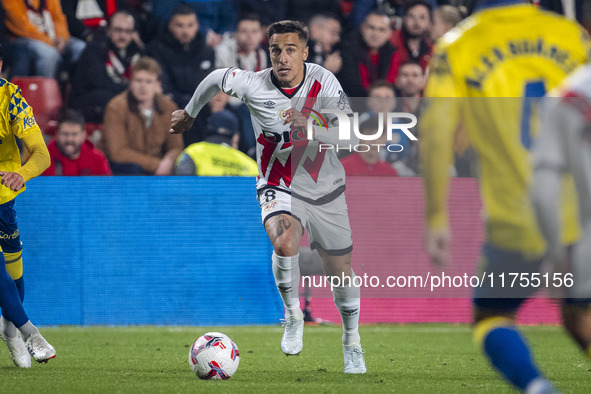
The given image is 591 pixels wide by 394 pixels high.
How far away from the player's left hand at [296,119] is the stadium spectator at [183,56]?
476cm

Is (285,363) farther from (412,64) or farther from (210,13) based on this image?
(210,13)

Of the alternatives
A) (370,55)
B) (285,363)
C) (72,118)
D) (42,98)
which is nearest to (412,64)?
(370,55)

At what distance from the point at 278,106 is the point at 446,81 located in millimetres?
3336

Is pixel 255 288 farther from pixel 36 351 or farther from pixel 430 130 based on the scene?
pixel 430 130

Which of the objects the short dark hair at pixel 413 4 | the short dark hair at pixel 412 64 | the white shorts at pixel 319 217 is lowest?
the white shorts at pixel 319 217

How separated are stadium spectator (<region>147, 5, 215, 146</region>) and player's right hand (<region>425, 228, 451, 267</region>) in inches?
324

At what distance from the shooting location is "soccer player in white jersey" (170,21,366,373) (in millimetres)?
6777

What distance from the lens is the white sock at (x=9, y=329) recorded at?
6676 mm

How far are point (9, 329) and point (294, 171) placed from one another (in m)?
2.36

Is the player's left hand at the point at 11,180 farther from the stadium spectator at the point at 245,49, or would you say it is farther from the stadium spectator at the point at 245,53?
the stadium spectator at the point at 245,49

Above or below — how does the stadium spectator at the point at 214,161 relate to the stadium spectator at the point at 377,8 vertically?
below

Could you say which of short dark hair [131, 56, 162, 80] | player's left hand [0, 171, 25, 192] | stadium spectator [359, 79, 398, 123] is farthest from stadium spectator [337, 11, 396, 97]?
player's left hand [0, 171, 25, 192]

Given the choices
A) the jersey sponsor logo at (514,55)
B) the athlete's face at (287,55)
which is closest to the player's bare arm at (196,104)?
the athlete's face at (287,55)

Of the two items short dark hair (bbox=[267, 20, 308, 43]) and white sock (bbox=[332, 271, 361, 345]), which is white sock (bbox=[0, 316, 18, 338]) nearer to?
white sock (bbox=[332, 271, 361, 345])
